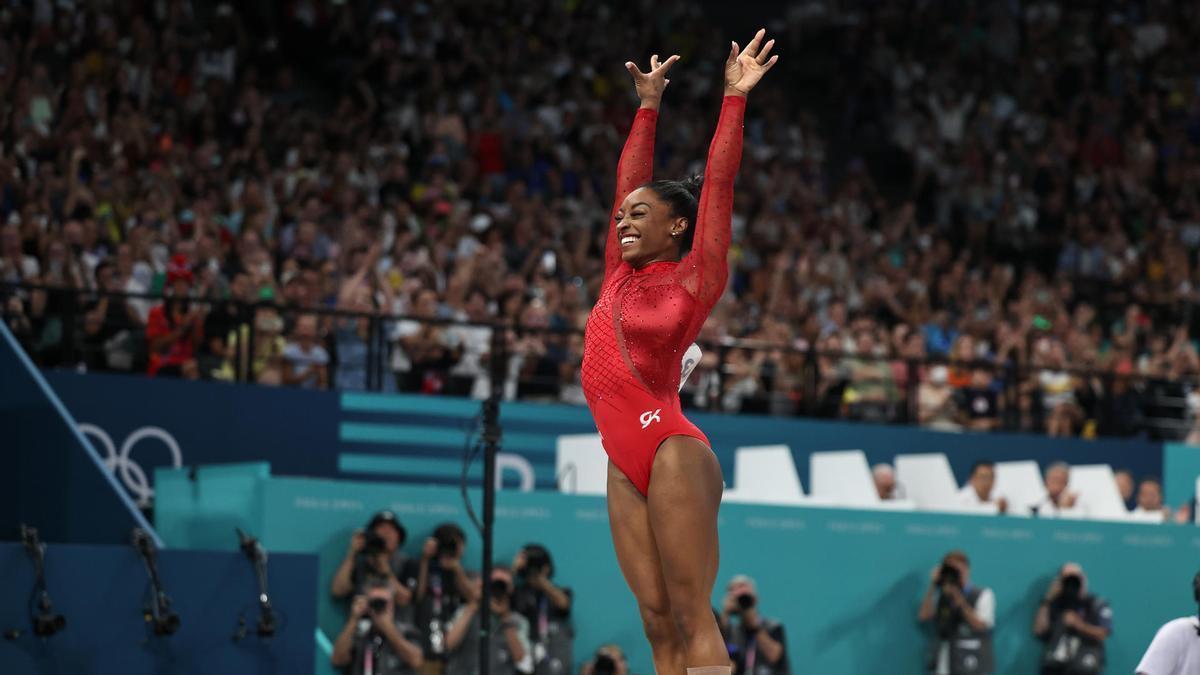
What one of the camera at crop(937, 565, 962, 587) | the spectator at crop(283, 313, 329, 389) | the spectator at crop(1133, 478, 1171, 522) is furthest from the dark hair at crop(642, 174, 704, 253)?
the spectator at crop(1133, 478, 1171, 522)

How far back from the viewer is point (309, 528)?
36.7 ft

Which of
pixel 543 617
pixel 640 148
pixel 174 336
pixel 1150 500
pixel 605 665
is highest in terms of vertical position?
pixel 640 148

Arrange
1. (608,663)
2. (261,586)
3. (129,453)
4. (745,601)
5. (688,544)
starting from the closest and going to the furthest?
(688,544)
(261,586)
(608,663)
(745,601)
(129,453)

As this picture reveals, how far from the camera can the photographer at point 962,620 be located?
1284cm

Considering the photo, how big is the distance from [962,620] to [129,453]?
586 centimetres

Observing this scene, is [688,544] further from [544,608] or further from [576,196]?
[576,196]

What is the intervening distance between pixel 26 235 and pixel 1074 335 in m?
9.58

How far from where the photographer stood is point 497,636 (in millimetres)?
11305

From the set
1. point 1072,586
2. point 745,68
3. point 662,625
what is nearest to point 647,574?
point 662,625

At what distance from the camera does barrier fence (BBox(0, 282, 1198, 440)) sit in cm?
1224

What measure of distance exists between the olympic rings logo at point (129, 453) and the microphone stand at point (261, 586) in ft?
11.7

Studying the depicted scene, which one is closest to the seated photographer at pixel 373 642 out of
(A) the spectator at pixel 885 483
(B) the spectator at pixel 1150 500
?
(A) the spectator at pixel 885 483

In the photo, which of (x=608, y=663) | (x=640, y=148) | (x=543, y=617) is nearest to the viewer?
(x=640, y=148)

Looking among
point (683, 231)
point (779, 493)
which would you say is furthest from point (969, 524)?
point (683, 231)
